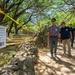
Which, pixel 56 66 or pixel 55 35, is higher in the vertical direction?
pixel 55 35

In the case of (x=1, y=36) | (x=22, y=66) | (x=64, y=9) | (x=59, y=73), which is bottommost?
(x=59, y=73)

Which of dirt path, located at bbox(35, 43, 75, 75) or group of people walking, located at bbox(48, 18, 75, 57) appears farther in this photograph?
group of people walking, located at bbox(48, 18, 75, 57)

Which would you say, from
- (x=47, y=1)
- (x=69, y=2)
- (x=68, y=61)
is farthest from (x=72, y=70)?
(x=47, y=1)

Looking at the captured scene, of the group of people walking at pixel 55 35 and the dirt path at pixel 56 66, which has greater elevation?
the group of people walking at pixel 55 35

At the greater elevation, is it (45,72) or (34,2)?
(34,2)

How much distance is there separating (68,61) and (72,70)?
1.67 m

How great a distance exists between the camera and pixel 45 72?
25.2ft

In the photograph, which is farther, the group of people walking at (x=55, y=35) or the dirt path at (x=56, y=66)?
the group of people walking at (x=55, y=35)

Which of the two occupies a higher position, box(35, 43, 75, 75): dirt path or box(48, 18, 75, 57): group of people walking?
box(48, 18, 75, 57): group of people walking

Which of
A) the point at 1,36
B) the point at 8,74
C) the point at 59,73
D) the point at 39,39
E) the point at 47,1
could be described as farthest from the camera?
the point at 47,1

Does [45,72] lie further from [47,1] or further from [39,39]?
[47,1]

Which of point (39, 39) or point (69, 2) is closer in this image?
point (39, 39)

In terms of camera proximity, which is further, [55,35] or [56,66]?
[55,35]

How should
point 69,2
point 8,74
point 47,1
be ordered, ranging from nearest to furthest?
point 8,74
point 69,2
point 47,1
